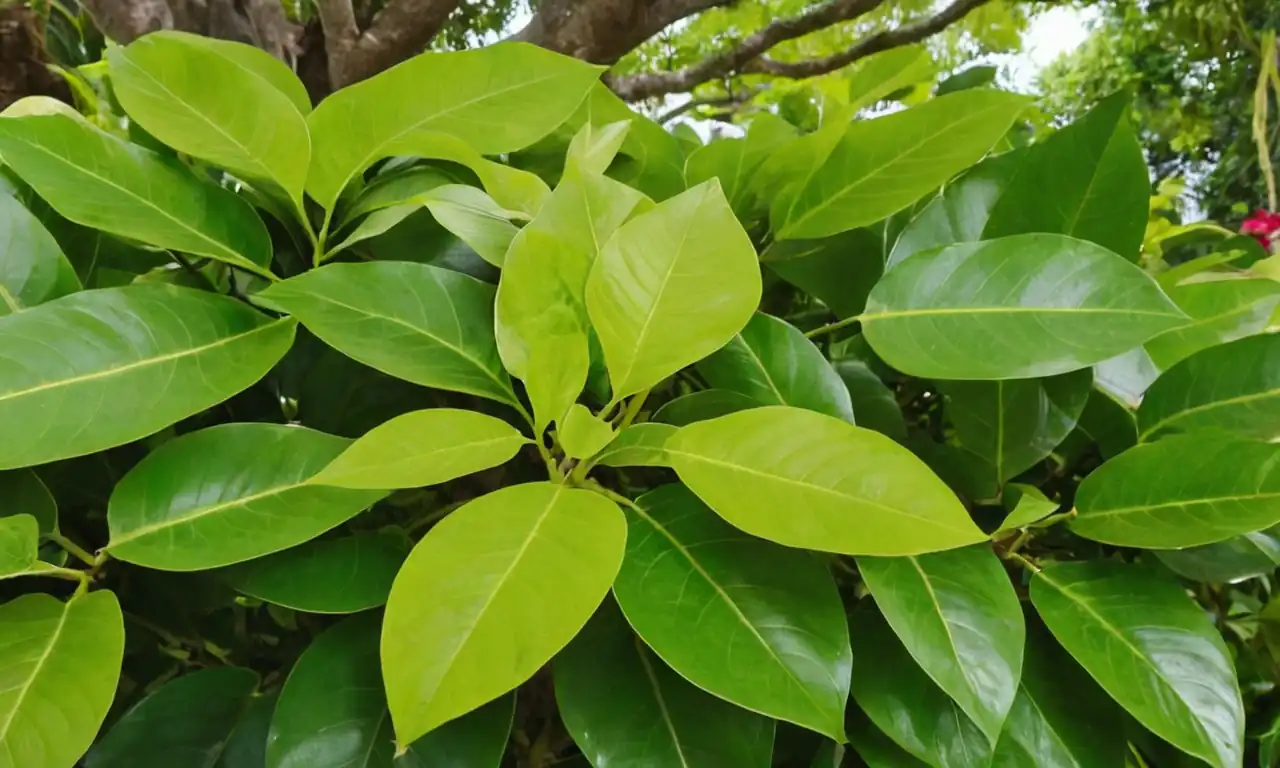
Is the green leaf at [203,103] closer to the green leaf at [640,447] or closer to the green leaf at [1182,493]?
the green leaf at [640,447]

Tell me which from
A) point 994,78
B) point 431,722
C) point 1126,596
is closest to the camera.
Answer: point 431,722

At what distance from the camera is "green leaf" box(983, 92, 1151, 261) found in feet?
1.05

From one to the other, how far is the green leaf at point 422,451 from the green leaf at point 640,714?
0.08 metres

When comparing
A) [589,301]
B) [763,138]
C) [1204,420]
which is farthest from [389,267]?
[1204,420]

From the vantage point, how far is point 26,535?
235mm

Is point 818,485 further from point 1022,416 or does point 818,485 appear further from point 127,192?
point 127,192

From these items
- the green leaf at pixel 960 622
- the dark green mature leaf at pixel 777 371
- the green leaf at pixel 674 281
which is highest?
the green leaf at pixel 674 281

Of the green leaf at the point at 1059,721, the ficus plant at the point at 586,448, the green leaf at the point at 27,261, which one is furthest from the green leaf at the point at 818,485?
the green leaf at the point at 27,261

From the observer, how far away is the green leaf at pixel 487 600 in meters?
0.20

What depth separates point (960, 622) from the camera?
0.26 metres

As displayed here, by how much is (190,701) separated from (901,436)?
0.29 m

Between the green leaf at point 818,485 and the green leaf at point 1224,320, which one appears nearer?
the green leaf at point 818,485

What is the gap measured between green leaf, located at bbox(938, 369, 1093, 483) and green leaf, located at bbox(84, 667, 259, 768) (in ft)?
0.98

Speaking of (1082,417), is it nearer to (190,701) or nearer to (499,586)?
(499,586)
